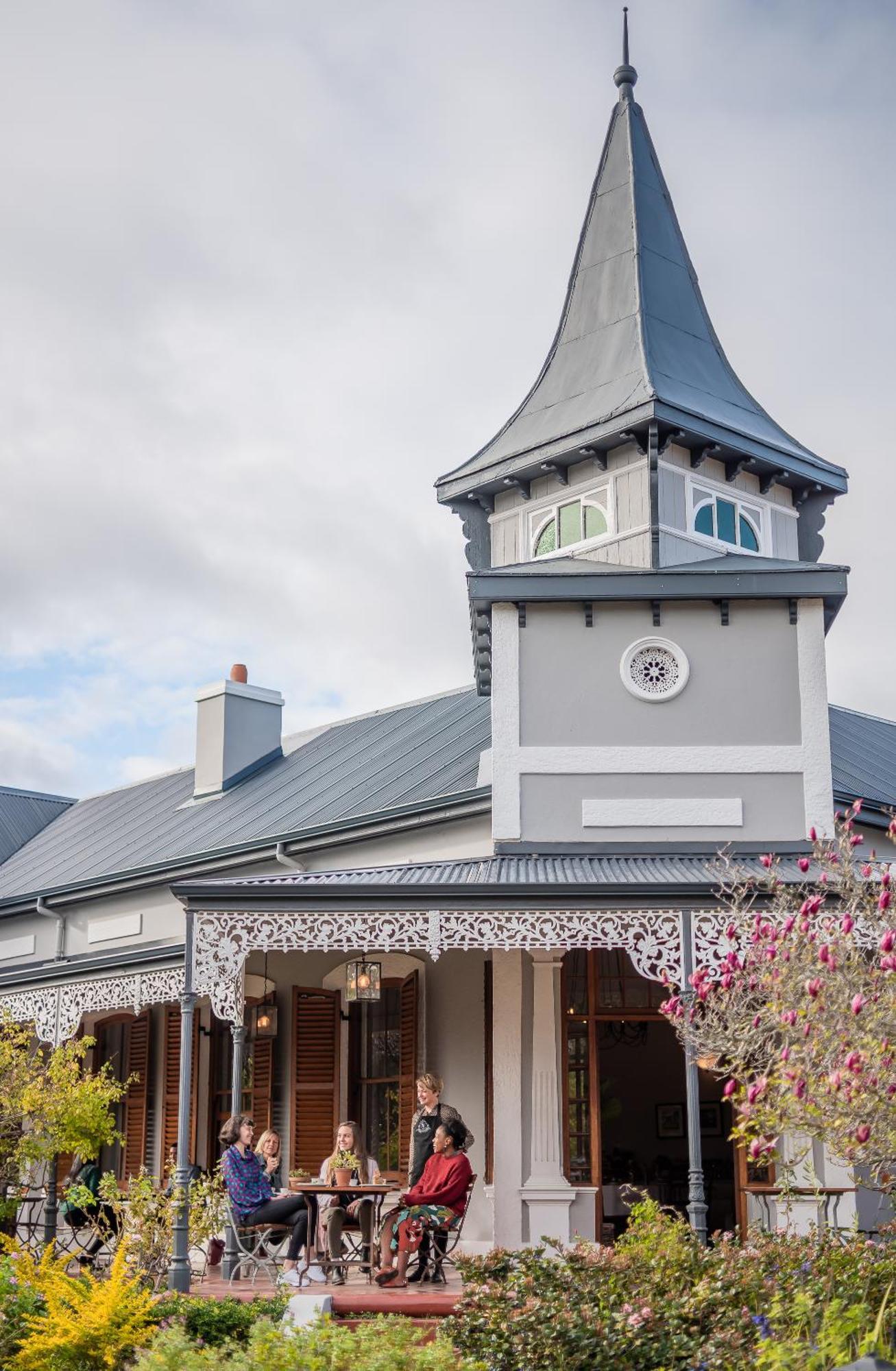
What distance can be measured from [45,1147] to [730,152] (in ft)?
35.5

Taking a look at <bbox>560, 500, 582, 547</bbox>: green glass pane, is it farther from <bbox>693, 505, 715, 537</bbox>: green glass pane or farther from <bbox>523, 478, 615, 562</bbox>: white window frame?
<bbox>693, 505, 715, 537</bbox>: green glass pane

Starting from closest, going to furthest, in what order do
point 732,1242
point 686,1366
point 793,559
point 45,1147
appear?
1. point 686,1366
2. point 732,1242
3. point 45,1147
4. point 793,559

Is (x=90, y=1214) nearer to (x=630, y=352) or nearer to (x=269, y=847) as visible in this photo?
(x=269, y=847)

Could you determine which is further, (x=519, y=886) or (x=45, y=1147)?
(x=45, y=1147)

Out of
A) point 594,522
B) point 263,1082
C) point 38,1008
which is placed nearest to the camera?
point 594,522

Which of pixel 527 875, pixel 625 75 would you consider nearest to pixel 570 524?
pixel 527 875

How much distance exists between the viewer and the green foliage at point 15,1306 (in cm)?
900

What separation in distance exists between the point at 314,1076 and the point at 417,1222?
15.5 feet

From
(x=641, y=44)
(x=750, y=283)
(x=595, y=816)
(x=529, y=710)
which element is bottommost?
(x=595, y=816)

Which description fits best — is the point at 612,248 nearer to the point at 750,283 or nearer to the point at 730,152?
the point at 750,283

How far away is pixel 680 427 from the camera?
46.1 ft

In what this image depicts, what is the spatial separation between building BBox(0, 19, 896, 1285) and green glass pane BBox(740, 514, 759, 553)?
0.07 ft

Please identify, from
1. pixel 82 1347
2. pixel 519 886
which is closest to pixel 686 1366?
pixel 82 1347

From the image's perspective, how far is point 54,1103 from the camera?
13664mm
